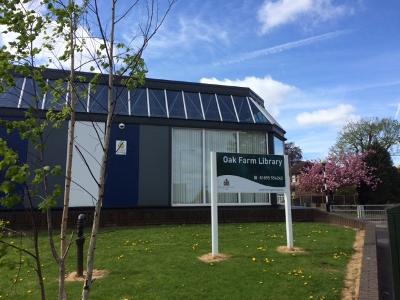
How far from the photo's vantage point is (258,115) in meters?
22.6

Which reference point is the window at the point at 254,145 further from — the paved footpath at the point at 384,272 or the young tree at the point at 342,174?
the young tree at the point at 342,174

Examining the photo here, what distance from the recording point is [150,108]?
817 inches

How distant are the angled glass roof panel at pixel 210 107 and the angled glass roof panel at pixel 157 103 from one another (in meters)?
2.07

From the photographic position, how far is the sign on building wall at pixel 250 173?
1234 cm

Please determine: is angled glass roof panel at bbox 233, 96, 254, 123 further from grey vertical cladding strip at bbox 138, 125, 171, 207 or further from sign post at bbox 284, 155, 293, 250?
sign post at bbox 284, 155, 293, 250

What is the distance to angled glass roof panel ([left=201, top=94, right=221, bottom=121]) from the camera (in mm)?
21484

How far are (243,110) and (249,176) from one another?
409 inches

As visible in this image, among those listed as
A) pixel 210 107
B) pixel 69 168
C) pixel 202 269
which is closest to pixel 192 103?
pixel 210 107

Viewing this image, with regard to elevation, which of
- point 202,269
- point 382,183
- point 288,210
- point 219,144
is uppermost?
point 219,144

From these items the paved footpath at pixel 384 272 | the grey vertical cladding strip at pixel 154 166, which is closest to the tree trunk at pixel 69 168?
the paved footpath at pixel 384 272

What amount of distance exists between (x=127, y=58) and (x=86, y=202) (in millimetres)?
15384

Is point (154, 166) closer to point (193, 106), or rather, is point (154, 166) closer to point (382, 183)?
point (193, 106)

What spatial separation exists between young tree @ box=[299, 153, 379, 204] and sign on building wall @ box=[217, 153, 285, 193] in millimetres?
29708

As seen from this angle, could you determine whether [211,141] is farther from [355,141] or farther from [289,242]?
[355,141]
